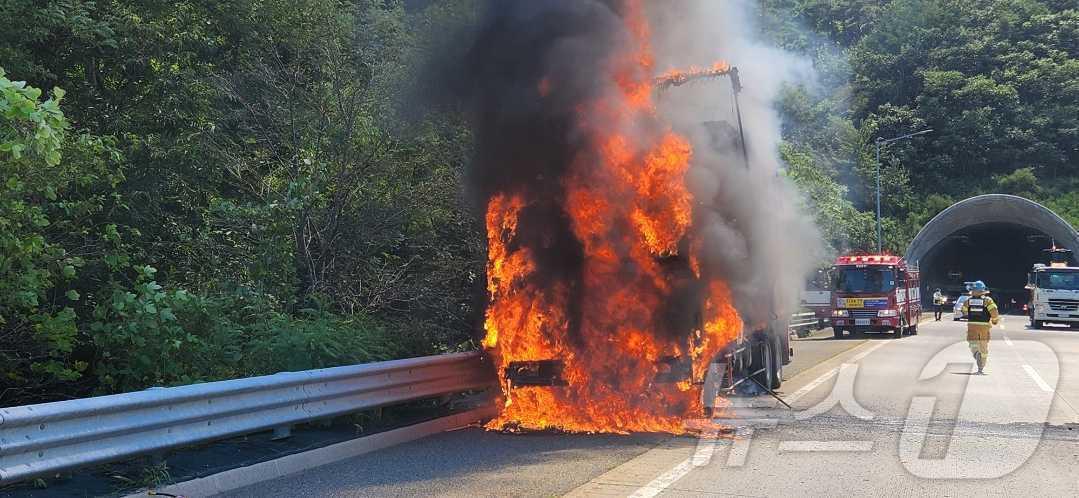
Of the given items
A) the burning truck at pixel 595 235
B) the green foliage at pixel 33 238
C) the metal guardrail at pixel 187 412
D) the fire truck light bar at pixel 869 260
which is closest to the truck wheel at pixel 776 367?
the burning truck at pixel 595 235

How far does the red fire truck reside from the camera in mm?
30844

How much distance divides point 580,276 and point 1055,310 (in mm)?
31347

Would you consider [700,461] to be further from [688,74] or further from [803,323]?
[803,323]

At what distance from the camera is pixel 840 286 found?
3177 cm

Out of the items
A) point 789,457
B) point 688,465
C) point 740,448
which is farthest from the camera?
point 740,448

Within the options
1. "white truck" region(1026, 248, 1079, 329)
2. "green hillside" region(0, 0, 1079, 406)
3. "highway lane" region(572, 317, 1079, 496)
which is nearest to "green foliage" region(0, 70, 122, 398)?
"green hillside" region(0, 0, 1079, 406)

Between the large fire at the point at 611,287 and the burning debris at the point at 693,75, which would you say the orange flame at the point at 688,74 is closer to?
the burning debris at the point at 693,75

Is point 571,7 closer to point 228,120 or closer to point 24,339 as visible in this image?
point 228,120

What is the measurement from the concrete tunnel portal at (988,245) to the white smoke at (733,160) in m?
48.9

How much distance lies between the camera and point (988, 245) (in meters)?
79.3

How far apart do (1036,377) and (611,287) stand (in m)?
9.45

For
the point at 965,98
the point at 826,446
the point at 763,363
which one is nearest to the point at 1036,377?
the point at 763,363

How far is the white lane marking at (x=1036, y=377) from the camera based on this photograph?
47.5 feet

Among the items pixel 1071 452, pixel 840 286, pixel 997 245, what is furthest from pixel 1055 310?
pixel 997 245
